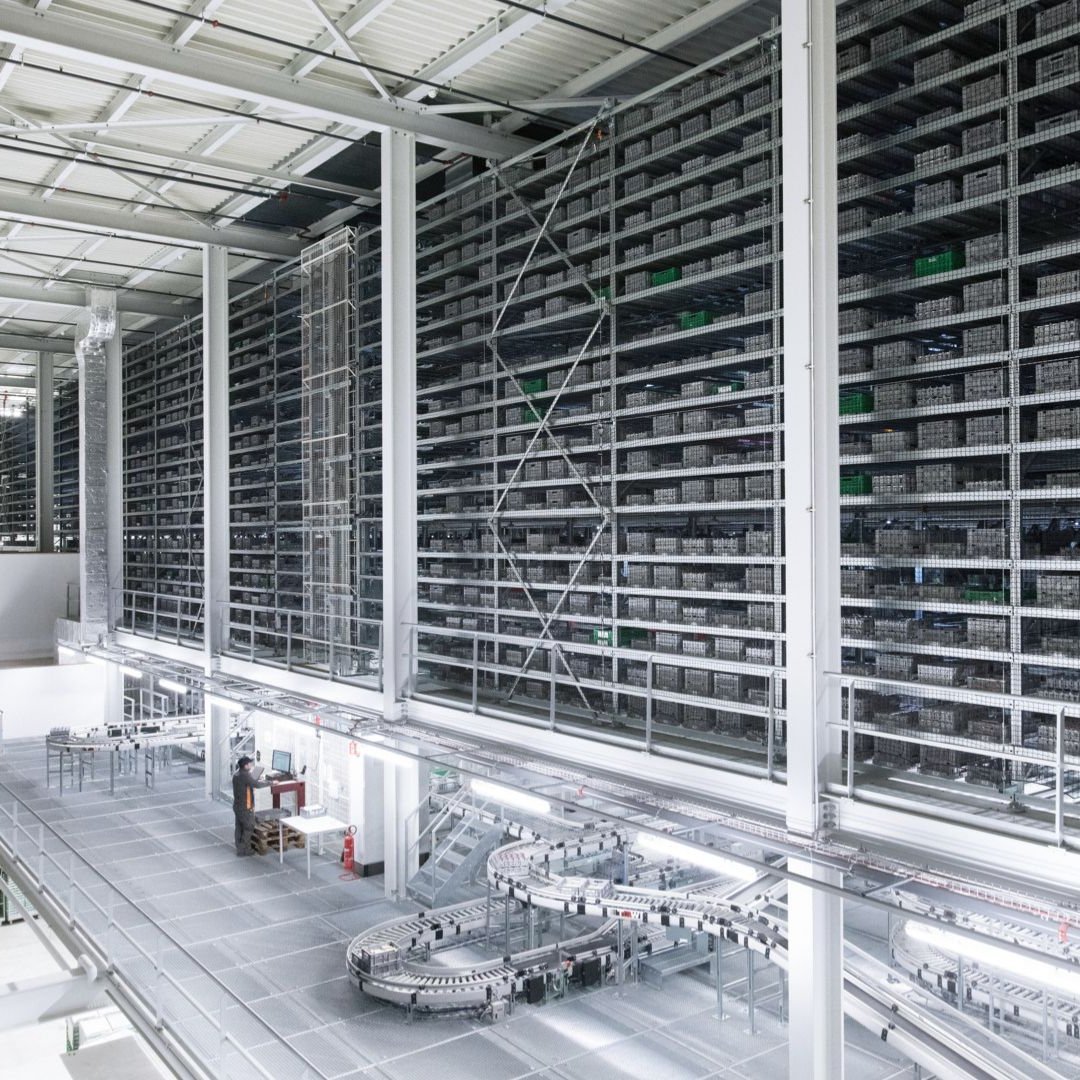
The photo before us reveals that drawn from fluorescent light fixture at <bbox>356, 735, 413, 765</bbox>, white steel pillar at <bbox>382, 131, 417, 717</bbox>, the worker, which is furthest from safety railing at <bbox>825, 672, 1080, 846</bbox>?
the worker

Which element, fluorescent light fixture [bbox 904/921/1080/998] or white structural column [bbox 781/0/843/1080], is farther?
white structural column [bbox 781/0/843/1080]

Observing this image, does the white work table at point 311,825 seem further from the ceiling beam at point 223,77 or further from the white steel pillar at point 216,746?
the ceiling beam at point 223,77

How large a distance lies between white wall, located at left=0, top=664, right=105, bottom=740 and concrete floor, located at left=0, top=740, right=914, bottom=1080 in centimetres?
820

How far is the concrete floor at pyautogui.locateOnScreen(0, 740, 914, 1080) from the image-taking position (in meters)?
8.73

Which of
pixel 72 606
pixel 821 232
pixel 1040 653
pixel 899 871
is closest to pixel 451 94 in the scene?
pixel 821 232

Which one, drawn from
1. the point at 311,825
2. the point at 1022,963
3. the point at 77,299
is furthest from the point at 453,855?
the point at 77,299

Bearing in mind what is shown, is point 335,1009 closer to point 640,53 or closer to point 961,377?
point 961,377

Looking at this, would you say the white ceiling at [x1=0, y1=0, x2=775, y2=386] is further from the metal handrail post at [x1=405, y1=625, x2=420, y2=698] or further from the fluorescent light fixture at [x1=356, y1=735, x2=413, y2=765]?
the fluorescent light fixture at [x1=356, y1=735, x2=413, y2=765]

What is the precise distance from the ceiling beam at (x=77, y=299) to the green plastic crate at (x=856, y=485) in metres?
15.2

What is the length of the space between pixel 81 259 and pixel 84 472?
4.60 m

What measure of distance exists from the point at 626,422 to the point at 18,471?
22316mm

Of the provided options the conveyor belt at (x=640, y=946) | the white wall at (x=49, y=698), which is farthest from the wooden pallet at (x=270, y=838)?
the white wall at (x=49, y=698)

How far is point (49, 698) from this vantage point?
20938mm

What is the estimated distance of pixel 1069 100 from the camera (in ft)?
22.6
